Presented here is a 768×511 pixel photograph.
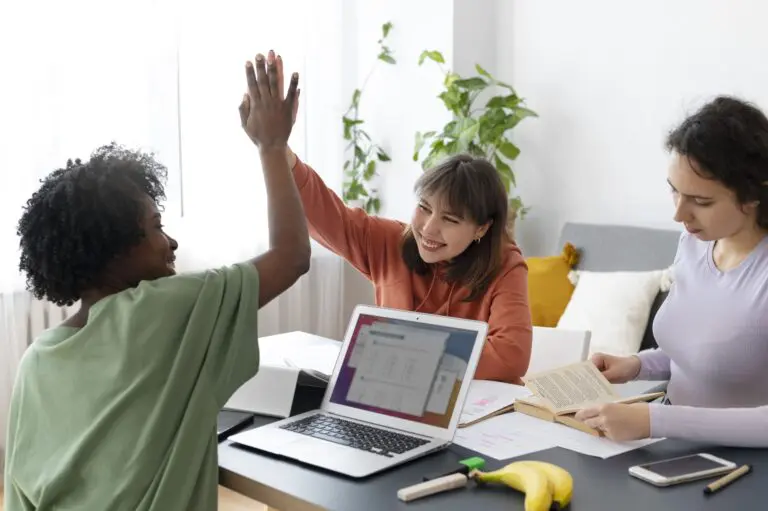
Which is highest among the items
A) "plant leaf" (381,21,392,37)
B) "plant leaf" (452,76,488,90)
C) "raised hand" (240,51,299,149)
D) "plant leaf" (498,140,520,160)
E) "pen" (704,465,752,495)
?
"plant leaf" (381,21,392,37)

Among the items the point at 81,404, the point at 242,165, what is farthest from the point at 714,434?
the point at 242,165

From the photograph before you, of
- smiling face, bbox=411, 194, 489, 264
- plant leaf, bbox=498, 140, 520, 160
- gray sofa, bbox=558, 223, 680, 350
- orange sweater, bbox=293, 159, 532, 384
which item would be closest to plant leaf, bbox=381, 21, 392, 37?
plant leaf, bbox=498, 140, 520, 160

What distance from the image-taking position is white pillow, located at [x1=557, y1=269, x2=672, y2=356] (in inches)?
124

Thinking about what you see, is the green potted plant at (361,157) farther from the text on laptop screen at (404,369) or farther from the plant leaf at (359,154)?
the text on laptop screen at (404,369)

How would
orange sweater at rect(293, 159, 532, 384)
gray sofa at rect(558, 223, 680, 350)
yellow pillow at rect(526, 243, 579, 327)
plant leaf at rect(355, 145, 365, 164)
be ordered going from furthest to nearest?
plant leaf at rect(355, 145, 365, 164)
yellow pillow at rect(526, 243, 579, 327)
gray sofa at rect(558, 223, 680, 350)
orange sweater at rect(293, 159, 532, 384)

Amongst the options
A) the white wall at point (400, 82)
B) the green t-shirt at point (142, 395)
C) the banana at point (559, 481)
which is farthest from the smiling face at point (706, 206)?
the white wall at point (400, 82)

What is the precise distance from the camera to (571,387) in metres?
1.65

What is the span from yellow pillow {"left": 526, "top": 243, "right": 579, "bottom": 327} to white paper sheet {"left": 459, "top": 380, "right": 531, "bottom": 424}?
1637 millimetres

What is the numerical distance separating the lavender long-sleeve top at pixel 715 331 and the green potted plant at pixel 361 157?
242 centimetres

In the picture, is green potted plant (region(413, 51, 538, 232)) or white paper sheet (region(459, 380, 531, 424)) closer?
white paper sheet (region(459, 380, 531, 424))

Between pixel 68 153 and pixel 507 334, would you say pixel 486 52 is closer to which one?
pixel 68 153

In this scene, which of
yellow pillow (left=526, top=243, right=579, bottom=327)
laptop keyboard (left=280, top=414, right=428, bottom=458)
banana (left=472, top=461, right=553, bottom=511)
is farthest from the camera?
yellow pillow (left=526, top=243, right=579, bottom=327)

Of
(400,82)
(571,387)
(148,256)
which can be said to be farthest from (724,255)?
(400,82)

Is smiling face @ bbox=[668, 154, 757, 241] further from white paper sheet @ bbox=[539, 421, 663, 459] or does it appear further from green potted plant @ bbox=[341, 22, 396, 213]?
green potted plant @ bbox=[341, 22, 396, 213]
